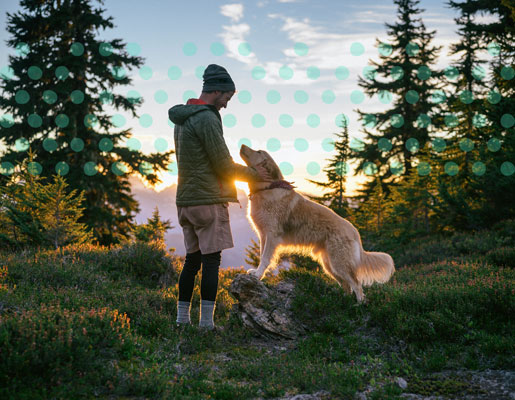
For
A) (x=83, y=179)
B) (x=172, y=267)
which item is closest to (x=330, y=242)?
(x=172, y=267)

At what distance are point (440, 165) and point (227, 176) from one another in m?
15.3

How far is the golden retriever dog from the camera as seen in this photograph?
5.62m

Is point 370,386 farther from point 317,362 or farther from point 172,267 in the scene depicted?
point 172,267

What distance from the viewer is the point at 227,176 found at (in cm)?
439

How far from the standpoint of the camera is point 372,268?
5.98 meters
